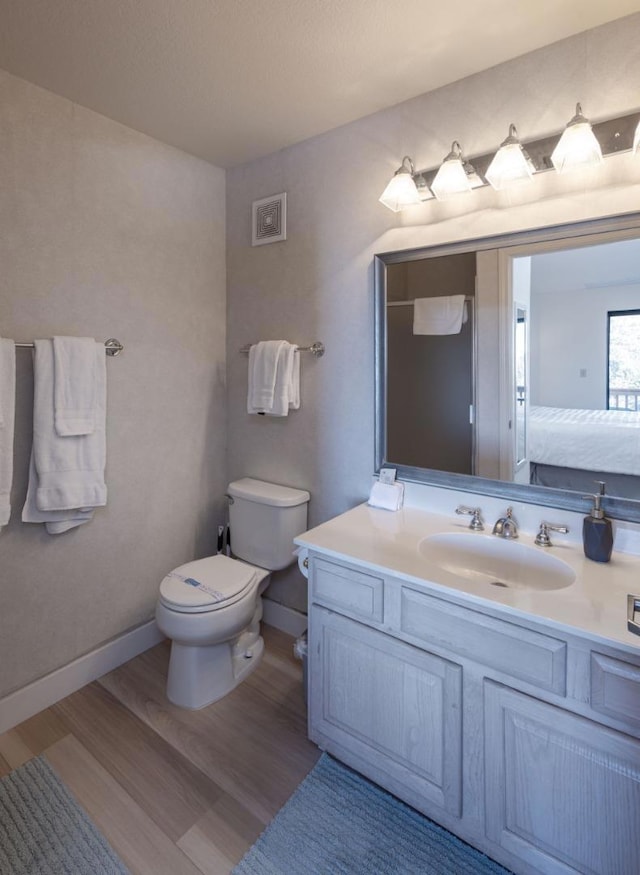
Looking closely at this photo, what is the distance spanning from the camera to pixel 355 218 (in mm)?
1849

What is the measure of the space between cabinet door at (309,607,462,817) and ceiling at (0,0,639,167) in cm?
186

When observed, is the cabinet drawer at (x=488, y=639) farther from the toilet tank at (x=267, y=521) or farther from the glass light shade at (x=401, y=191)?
the glass light shade at (x=401, y=191)

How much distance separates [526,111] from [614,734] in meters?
1.80

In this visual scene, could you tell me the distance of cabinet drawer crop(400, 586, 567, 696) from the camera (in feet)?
3.36

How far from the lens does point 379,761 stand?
1374mm

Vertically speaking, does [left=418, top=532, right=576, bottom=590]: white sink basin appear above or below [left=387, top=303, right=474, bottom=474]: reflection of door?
below

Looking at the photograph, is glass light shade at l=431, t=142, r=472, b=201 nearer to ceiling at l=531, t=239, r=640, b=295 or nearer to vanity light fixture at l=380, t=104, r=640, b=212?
vanity light fixture at l=380, t=104, r=640, b=212

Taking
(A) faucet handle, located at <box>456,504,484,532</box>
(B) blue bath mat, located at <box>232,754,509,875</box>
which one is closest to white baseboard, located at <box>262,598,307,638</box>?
(B) blue bath mat, located at <box>232,754,509,875</box>

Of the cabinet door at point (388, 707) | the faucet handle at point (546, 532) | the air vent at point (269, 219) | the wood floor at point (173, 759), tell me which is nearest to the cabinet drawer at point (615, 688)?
the cabinet door at point (388, 707)

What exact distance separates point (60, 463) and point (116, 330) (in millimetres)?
631

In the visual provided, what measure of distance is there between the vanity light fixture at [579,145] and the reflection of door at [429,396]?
0.50 m

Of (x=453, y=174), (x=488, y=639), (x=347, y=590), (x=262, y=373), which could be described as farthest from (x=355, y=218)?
(x=488, y=639)

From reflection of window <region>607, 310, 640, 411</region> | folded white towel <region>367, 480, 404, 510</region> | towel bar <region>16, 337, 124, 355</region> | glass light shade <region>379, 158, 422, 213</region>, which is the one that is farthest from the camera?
towel bar <region>16, 337, 124, 355</region>

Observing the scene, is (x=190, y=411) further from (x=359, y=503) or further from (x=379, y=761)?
(x=379, y=761)
